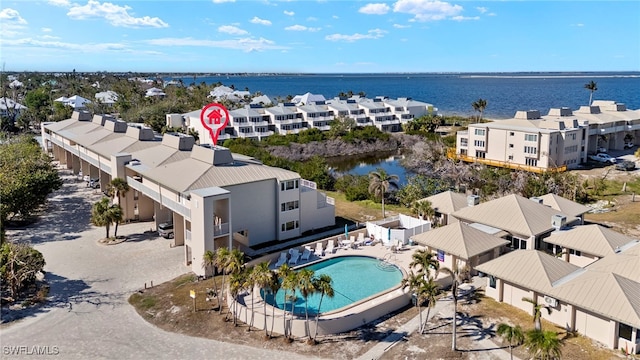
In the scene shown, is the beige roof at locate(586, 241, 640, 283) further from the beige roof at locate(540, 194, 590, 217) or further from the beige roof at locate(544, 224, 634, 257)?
the beige roof at locate(540, 194, 590, 217)

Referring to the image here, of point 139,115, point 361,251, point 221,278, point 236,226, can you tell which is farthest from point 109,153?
point 139,115

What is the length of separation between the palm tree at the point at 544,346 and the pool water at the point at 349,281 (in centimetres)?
1178

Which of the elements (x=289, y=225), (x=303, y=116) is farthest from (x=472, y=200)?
(x=303, y=116)

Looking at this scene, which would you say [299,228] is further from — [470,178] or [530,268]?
[470,178]

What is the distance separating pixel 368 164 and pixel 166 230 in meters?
49.6

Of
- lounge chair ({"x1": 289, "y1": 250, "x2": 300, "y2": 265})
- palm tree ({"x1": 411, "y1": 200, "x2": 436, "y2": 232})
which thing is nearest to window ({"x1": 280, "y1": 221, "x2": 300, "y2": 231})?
lounge chair ({"x1": 289, "y1": 250, "x2": 300, "y2": 265})

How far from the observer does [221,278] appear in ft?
105

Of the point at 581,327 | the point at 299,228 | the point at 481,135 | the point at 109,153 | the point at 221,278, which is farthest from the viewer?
the point at 481,135

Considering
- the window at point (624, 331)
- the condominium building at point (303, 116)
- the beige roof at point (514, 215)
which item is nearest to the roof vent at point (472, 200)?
the beige roof at point (514, 215)

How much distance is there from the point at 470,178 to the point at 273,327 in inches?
1644

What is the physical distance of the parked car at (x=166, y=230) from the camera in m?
40.2

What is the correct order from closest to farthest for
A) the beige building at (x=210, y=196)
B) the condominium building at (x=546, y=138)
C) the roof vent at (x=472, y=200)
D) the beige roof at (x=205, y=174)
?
the beige building at (x=210, y=196), the beige roof at (x=205, y=174), the roof vent at (x=472, y=200), the condominium building at (x=546, y=138)

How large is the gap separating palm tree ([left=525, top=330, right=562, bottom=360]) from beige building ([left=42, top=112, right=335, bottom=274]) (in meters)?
20.2

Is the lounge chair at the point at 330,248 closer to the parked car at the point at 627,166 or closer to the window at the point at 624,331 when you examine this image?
the window at the point at 624,331
